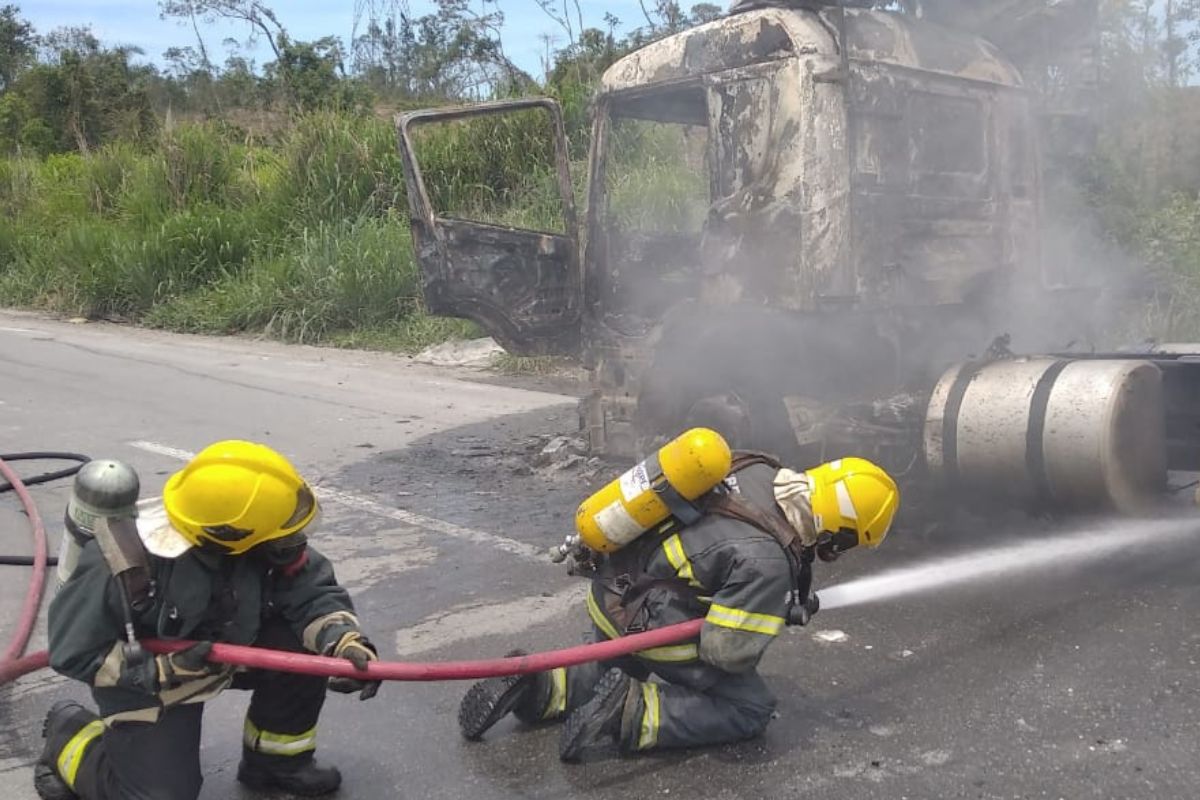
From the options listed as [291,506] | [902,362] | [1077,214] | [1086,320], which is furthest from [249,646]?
[1077,214]

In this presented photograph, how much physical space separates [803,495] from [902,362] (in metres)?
2.11

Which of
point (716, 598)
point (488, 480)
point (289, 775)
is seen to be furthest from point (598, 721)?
point (488, 480)

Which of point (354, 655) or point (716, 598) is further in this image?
point (716, 598)

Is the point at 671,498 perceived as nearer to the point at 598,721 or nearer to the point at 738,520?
the point at 738,520

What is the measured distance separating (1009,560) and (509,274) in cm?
275

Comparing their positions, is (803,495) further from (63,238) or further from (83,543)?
(63,238)

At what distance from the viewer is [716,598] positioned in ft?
9.60

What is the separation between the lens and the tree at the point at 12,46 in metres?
40.3

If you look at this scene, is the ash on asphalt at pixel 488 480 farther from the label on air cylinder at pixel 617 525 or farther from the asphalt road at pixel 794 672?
the label on air cylinder at pixel 617 525

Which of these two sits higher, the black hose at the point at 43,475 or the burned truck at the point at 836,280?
the burned truck at the point at 836,280

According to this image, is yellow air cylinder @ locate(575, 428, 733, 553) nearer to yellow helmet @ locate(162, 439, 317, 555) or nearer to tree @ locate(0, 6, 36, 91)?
yellow helmet @ locate(162, 439, 317, 555)

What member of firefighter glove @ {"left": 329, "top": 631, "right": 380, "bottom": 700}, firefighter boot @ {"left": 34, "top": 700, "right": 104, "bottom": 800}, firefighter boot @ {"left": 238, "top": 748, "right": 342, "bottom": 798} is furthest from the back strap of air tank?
firefighter boot @ {"left": 34, "top": 700, "right": 104, "bottom": 800}

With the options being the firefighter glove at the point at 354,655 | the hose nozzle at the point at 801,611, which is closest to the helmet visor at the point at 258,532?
the firefighter glove at the point at 354,655

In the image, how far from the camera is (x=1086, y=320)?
5777 millimetres
